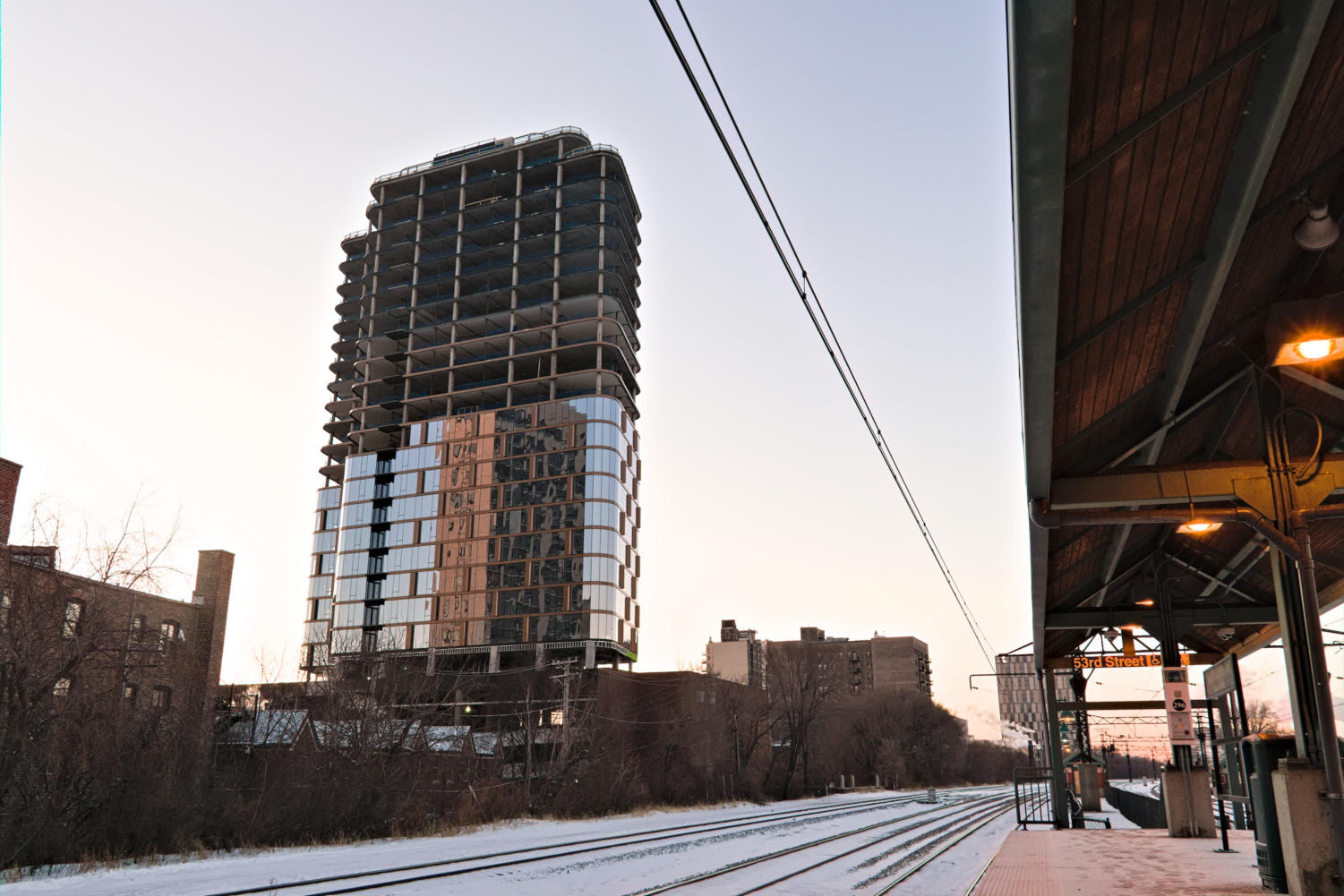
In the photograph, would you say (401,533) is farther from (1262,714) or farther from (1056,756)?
(1056,756)

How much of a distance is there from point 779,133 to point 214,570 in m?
48.4

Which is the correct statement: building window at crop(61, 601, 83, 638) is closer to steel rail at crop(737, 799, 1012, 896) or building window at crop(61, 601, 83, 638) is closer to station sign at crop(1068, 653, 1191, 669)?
steel rail at crop(737, 799, 1012, 896)

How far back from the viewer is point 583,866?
63.0 feet

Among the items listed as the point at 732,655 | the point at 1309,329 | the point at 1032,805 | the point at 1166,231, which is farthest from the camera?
the point at 732,655

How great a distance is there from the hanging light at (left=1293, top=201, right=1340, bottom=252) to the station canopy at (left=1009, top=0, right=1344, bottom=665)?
0.08m

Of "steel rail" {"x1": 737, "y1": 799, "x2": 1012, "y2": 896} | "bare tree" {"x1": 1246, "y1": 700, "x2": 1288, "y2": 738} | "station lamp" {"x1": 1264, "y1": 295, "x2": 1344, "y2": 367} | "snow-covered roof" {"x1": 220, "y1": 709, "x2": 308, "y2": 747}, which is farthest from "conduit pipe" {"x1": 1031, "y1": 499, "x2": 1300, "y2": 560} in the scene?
"bare tree" {"x1": 1246, "y1": 700, "x2": 1288, "y2": 738}

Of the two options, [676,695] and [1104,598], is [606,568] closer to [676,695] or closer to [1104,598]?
[676,695]

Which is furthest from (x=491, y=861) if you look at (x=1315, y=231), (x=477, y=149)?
(x=477, y=149)

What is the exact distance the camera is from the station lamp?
935cm

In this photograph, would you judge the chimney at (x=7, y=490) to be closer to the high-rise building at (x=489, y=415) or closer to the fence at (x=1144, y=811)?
the fence at (x=1144, y=811)

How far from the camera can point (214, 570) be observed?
50.6 meters

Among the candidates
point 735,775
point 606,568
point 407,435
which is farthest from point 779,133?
point 407,435

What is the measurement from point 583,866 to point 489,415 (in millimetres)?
86517

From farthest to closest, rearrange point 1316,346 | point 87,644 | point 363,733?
point 363,733, point 87,644, point 1316,346
